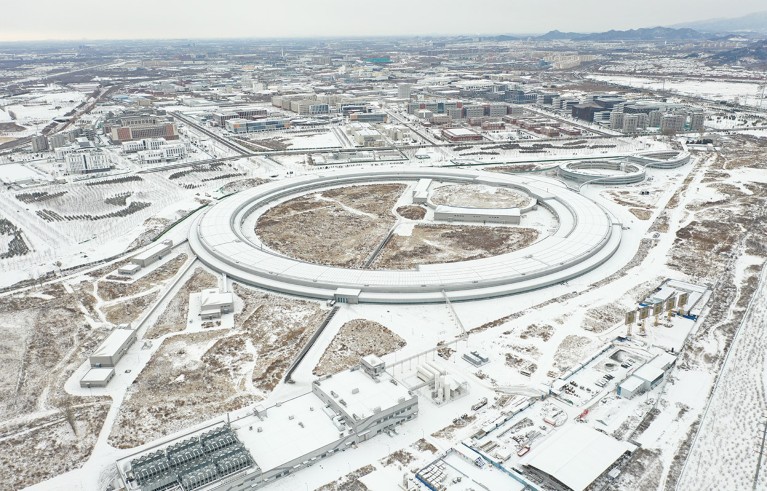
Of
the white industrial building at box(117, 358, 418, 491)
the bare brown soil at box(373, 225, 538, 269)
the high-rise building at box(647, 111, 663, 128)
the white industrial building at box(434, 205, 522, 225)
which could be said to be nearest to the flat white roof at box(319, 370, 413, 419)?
the white industrial building at box(117, 358, 418, 491)

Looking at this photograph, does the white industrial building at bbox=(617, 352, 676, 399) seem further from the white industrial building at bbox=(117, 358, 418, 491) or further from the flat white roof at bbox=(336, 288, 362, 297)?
the flat white roof at bbox=(336, 288, 362, 297)

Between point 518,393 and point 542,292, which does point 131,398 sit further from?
point 542,292

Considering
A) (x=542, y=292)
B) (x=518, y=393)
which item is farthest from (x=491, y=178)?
(x=518, y=393)

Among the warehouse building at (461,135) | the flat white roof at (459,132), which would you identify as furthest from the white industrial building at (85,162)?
the flat white roof at (459,132)

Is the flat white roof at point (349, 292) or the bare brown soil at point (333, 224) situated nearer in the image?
the flat white roof at point (349, 292)

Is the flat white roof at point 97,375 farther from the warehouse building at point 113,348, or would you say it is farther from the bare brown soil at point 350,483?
the bare brown soil at point 350,483
